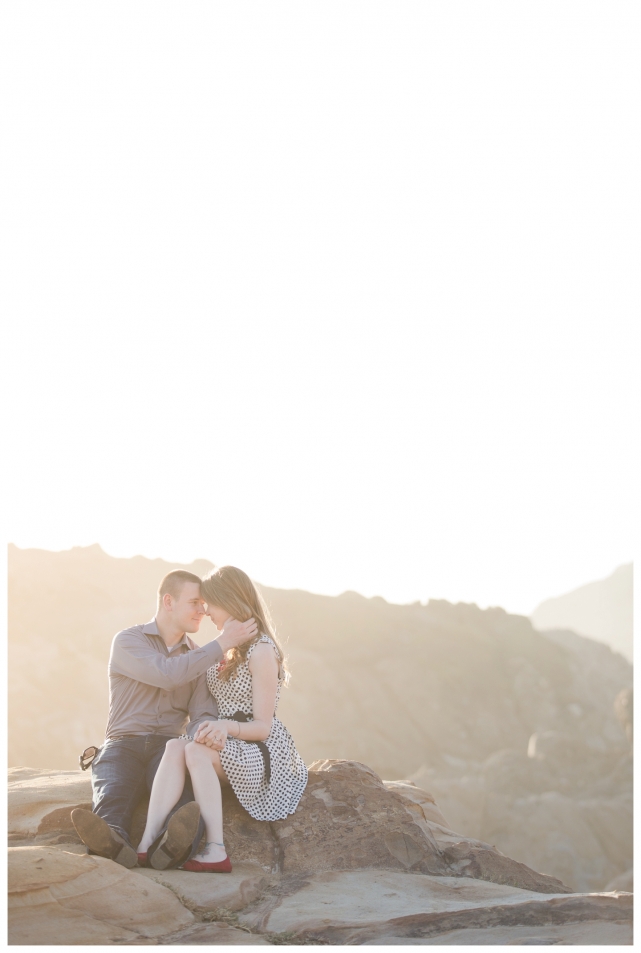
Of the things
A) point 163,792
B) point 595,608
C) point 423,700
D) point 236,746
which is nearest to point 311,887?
point 236,746

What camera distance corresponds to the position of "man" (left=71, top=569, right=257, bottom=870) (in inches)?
209

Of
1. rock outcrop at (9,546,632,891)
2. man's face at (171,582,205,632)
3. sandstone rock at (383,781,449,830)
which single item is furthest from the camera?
rock outcrop at (9,546,632,891)

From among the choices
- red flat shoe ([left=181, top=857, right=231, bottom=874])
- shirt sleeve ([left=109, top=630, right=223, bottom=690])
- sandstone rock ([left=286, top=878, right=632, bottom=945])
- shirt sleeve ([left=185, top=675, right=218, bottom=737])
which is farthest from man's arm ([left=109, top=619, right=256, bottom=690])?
sandstone rock ([left=286, top=878, right=632, bottom=945])

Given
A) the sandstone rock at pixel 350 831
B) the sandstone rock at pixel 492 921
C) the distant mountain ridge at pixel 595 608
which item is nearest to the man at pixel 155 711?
the sandstone rock at pixel 350 831

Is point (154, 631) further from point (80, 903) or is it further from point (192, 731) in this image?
point (80, 903)

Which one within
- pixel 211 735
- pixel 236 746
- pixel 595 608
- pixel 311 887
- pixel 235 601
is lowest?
pixel 595 608

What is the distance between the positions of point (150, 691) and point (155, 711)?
152 mm

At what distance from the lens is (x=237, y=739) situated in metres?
5.84

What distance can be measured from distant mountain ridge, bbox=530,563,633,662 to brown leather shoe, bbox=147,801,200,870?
5155 inches

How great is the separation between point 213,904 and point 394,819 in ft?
6.09

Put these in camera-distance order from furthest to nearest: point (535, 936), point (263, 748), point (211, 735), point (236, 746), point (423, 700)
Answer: point (423, 700) < point (263, 748) < point (236, 746) < point (211, 735) < point (535, 936)

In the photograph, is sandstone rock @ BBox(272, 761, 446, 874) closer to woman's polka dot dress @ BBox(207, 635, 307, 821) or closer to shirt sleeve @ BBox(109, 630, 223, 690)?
woman's polka dot dress @ BBox(207, 635, 307, 821)

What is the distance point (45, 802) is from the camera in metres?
6.29

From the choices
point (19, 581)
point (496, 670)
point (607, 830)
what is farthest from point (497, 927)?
point (496, 670)
